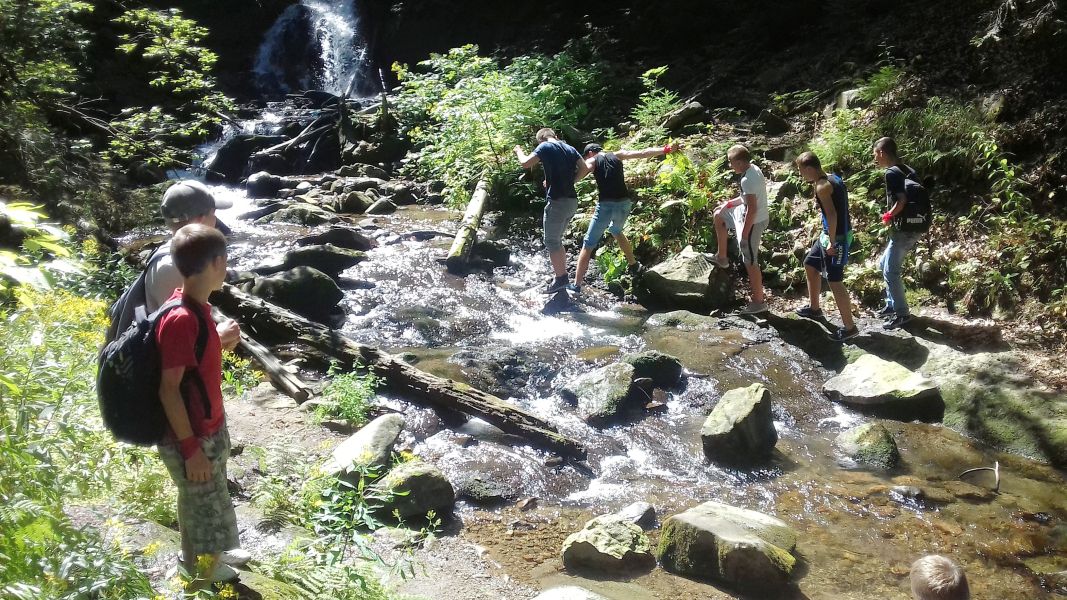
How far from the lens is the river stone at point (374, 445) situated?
493 cm

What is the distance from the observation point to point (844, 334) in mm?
8039

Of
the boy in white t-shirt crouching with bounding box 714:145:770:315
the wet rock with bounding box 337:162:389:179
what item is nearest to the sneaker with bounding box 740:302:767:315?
the boy in white t-shirt crouching with bounding box 714:145:770:315

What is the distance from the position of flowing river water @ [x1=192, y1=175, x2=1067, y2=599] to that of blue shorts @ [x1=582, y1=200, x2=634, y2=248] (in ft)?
3.18

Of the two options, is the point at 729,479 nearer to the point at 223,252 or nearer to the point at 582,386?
the point at 582,386

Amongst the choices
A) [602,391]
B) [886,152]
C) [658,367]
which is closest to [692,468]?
[602,391]

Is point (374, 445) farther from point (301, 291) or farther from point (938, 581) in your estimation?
point (301, 291)

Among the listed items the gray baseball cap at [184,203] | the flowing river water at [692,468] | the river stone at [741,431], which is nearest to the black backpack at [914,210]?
the flowing river water at [692,468]

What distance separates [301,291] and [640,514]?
5751 millimetres

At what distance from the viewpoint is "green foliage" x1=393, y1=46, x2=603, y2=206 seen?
1334cm

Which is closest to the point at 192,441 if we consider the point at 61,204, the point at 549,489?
the point at 549,489

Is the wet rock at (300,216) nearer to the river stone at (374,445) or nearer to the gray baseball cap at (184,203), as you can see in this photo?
the river stone at (374,445)

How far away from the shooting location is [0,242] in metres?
8.07

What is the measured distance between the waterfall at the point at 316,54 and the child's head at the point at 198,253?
24379mm

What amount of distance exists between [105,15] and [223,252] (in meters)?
22.3
